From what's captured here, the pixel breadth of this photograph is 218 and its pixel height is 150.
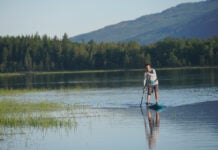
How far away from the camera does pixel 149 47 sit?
159250 millimetres

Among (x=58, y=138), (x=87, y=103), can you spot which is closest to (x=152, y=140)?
(x=58, y=138)

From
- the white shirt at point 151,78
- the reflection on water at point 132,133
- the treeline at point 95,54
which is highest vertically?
the treeline at point 95,54

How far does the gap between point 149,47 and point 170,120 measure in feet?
444

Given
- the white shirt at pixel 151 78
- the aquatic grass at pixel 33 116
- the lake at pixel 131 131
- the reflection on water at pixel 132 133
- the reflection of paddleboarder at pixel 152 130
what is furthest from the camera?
the white shirt at pixel 151 78

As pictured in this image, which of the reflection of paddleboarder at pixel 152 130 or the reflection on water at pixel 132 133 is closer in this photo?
the reflection on water at pixel 132 133

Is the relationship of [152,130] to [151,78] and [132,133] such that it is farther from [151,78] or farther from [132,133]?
[151,78]

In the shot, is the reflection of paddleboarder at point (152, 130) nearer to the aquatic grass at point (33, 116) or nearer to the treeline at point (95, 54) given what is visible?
the aquatic grass at point (33, 116)

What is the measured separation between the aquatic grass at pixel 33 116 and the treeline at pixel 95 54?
105 meters

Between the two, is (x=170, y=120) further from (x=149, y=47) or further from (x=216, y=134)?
(x=149, y=47)

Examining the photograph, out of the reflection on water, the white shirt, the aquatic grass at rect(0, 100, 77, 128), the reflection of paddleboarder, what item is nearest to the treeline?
the white shirt

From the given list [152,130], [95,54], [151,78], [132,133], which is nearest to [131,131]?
[132,133]

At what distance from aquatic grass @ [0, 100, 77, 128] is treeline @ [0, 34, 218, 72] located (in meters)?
105

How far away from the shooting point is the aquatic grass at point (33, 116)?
1013 inches

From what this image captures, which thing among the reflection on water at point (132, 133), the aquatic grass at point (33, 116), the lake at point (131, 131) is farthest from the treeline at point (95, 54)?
the reflection on water at point (132, 133)
